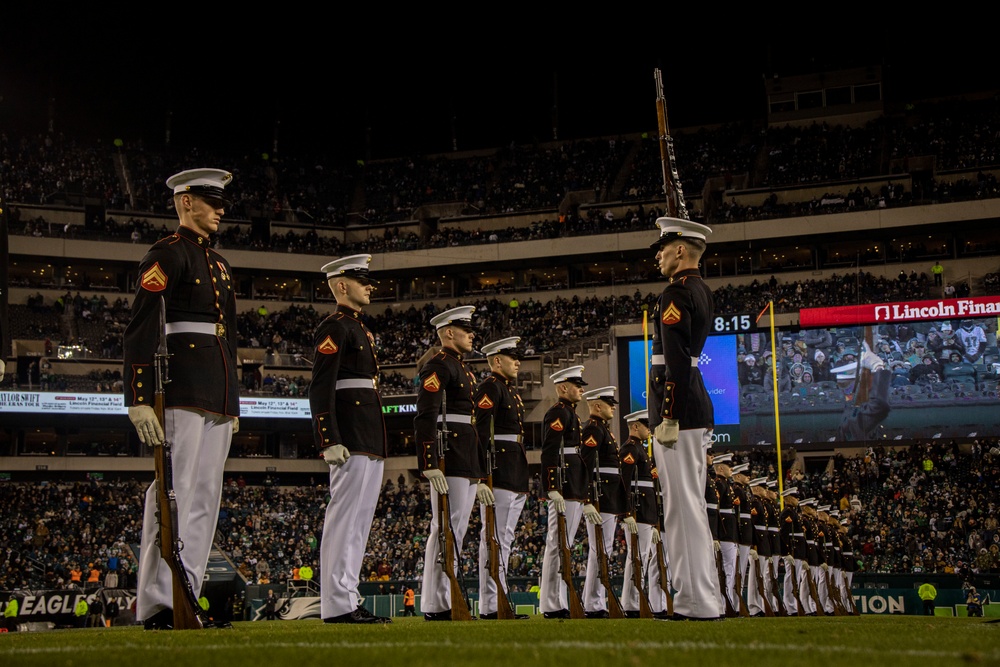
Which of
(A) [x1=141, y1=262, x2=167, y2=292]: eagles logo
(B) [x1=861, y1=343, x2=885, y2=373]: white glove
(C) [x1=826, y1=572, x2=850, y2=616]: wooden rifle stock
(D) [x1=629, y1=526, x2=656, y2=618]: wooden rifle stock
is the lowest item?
(C) [x1=826, y1=572, x2=850, y2=616]: wooden rifle stock

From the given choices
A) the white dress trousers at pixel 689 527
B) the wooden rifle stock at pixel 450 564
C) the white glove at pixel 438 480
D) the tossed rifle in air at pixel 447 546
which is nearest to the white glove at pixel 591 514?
the tossed rifle in air at pixel 447 546

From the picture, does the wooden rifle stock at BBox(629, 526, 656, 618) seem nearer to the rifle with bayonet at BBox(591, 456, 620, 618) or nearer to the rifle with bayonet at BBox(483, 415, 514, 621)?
the rifle with bayonet at BBox(591, 456, 620, 618)

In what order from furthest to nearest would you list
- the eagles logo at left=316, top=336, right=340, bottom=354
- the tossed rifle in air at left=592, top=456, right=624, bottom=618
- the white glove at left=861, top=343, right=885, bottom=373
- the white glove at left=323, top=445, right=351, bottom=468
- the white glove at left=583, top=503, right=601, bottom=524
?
the white glove at left=861, top=343, right=885, bottom=373 < the white glove at left=583, top=503, right=601, bottom=524 < the tossed rifle in air at left=592, top=456, right=624, bottom=618 < the eagles logo at left=316, top=336, right=340, bottom=354 < the white glove at left=323, top=445, right=351, bottom=468

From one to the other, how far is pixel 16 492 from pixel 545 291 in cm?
2298

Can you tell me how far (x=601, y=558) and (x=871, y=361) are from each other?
22.8 m

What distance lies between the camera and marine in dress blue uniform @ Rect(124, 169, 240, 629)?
20.0 feet

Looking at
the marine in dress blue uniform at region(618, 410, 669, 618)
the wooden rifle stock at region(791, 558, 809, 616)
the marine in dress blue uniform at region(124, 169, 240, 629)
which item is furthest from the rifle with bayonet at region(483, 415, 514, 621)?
the wooden rifle stock at region(791, 558, 809, 616)

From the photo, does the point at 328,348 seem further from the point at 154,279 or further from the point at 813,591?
the point at 813,591

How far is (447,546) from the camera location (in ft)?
29.8

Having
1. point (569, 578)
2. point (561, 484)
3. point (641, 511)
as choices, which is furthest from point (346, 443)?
point (641, 511)

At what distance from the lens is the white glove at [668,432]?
7.18 metres

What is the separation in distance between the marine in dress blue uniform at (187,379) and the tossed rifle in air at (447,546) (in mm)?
2804

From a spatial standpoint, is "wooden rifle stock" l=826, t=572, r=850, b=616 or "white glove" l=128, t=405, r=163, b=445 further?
"wooden rifle stock" l=826, t=572, r=850, b=616

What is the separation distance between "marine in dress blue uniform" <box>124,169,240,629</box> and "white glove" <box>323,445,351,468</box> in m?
1.14
